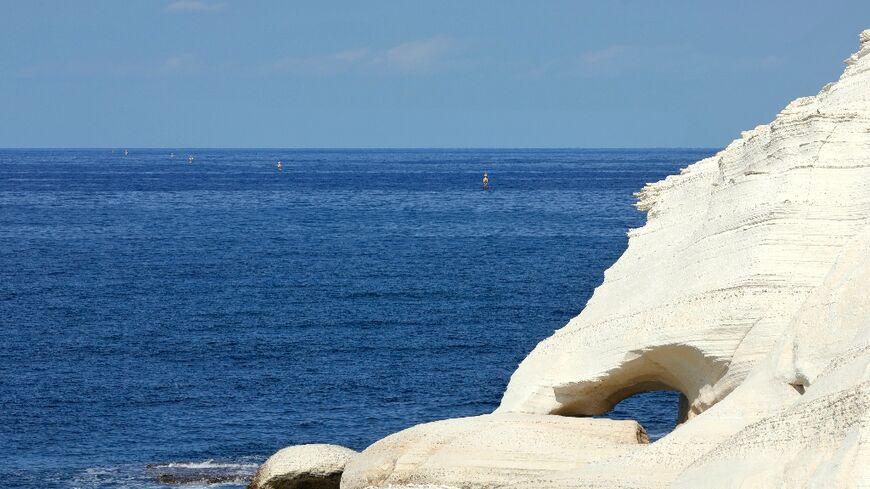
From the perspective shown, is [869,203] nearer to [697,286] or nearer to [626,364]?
[697,286]

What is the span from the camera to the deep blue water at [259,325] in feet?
109

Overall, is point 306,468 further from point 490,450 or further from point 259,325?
point 259,325

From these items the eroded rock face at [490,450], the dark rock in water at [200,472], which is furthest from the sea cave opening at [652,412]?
the eroded rock face at [490,450]

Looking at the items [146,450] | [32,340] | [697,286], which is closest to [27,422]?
[146,450]

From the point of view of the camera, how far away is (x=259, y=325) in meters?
48.6

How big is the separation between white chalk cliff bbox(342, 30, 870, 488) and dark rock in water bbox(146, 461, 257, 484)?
278 inches

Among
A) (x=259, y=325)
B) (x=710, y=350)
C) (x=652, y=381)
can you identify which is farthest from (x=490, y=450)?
(x=259, y=325)

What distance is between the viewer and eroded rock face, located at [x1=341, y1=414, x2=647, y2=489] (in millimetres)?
20469

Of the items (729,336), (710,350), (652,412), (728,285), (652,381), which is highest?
(728,285)

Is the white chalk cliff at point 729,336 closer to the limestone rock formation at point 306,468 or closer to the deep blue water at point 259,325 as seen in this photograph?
the limestone rock formation at point 306,468

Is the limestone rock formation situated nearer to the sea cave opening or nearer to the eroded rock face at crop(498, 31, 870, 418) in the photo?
the eroded rock face at crop(498, 31, 870, 418)

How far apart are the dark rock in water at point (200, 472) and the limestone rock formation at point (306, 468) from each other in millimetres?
3398

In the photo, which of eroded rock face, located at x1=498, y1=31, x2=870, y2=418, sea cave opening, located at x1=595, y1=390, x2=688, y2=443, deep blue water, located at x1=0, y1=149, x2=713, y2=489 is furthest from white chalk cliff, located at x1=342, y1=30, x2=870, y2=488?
deep blue water, located at x1=0, y1=149, x2=713, y2=489

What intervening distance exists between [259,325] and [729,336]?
96.9 feet
